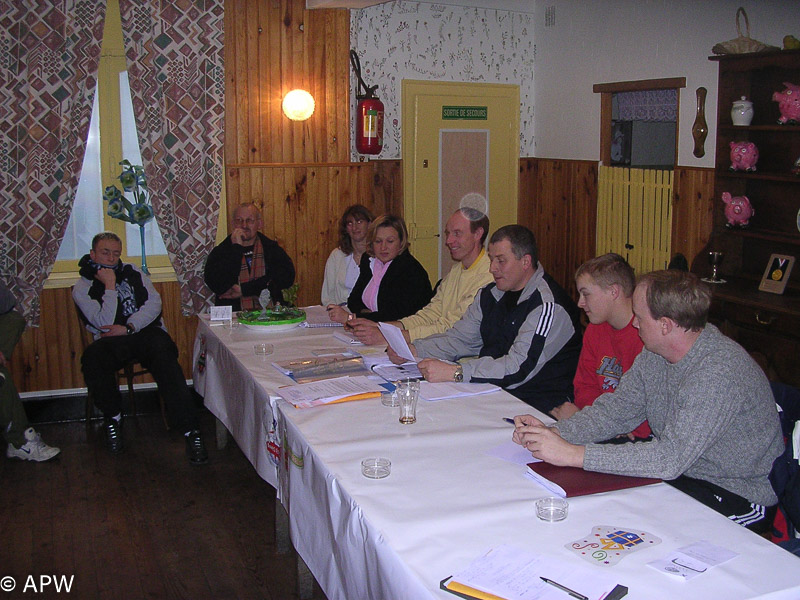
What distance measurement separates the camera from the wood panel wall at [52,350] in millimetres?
5223

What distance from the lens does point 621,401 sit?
8.20 feet

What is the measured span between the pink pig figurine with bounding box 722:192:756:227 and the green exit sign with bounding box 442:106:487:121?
2.21 m

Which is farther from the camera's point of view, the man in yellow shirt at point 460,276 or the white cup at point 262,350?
the man in yellow shirt at point 460,276

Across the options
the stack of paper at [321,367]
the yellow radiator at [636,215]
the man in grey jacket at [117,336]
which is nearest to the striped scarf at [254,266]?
the man in grey jacket at [117,336]

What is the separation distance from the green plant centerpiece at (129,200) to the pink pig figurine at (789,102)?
385 cm

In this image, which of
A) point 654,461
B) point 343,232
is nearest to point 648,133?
point 343,232

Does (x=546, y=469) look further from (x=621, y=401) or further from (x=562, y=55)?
(x=562, y=55)

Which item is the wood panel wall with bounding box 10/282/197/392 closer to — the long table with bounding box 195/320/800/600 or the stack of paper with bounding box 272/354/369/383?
the stack of paper with bounding box 272/354/369/383

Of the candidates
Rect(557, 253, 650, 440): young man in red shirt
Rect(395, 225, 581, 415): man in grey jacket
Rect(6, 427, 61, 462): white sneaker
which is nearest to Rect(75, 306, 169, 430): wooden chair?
Rect(6, 427, 61, 462): white sneaker

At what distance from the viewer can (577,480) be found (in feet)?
6.89

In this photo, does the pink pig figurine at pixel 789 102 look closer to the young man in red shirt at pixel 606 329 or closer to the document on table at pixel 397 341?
the young man in red shirt at pixel 606 329

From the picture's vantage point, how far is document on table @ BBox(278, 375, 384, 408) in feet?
9.40

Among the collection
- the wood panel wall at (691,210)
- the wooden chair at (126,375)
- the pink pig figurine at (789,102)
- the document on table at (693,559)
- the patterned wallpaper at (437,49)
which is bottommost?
the wooden chair at (126,375)

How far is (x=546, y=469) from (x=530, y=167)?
471cm
